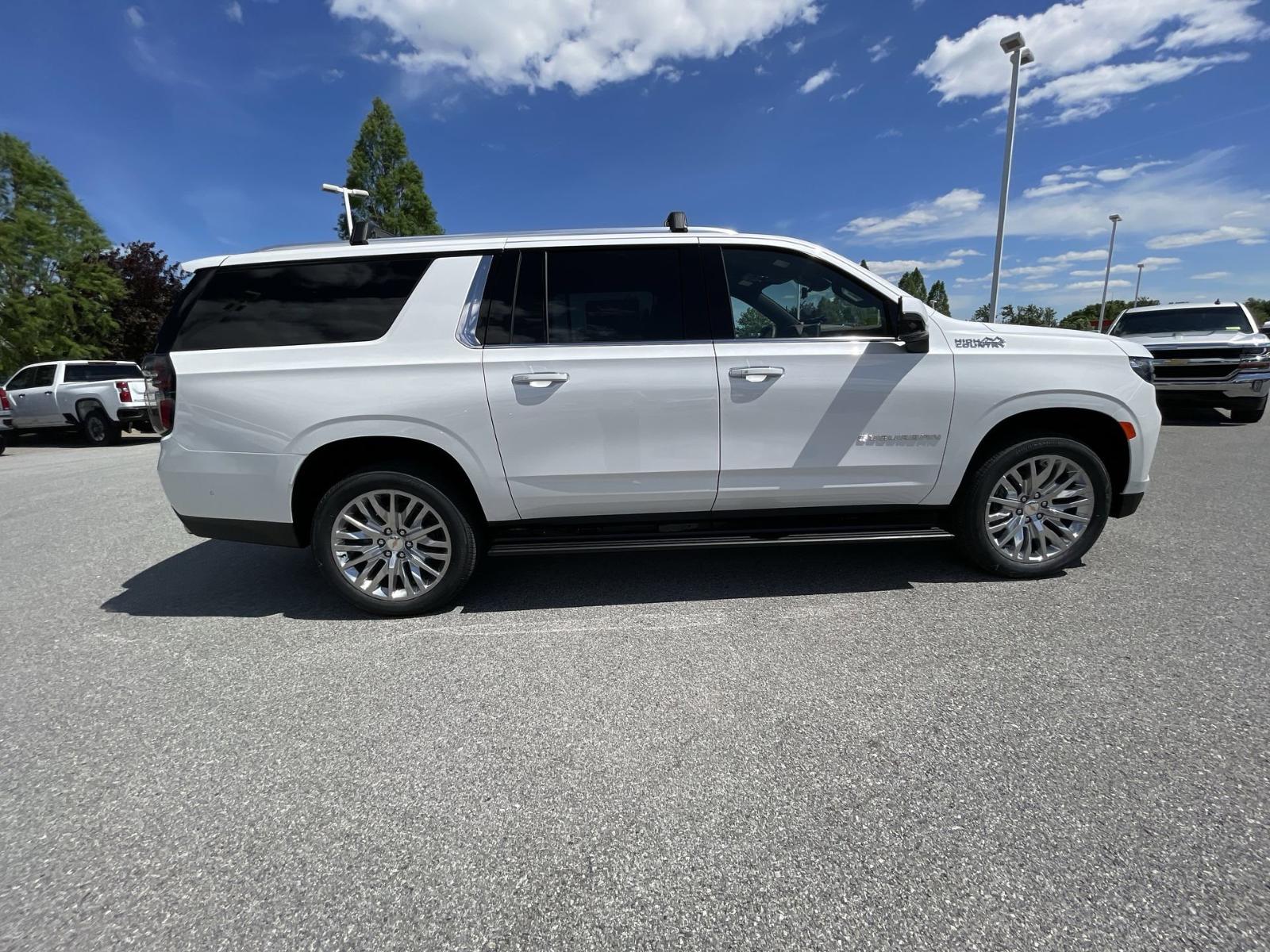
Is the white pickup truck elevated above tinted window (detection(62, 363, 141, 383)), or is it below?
below

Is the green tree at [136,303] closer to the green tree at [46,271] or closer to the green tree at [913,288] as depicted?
the green tree at [46,271]

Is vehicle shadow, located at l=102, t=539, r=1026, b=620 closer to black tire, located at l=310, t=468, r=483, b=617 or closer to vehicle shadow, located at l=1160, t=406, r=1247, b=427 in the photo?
black tire, located at l=310, t=468, r=483, b=617

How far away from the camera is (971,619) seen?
3.25 metres

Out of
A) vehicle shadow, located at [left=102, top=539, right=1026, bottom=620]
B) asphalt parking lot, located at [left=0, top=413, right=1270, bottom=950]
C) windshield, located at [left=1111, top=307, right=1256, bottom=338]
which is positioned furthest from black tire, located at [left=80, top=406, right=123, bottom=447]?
windshield, located at [left=1111, top=307, right=1256, bottom=338]

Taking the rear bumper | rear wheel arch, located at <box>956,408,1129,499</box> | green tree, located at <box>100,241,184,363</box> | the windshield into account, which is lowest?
the rear bumper

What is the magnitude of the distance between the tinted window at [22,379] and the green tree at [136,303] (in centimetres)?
1050

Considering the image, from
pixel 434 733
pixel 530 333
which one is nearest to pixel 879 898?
pixel 434 733

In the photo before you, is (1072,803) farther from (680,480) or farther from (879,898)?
(680,480)

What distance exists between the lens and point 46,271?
2238cm

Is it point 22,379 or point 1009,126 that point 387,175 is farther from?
point 1009,126

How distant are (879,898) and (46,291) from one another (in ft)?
99.0

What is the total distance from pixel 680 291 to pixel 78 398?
15.9 meters

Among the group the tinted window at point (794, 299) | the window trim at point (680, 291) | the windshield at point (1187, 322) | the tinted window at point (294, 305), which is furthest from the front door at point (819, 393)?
the windshield at point (1187, 322)

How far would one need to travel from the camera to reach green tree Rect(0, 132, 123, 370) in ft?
69.6
